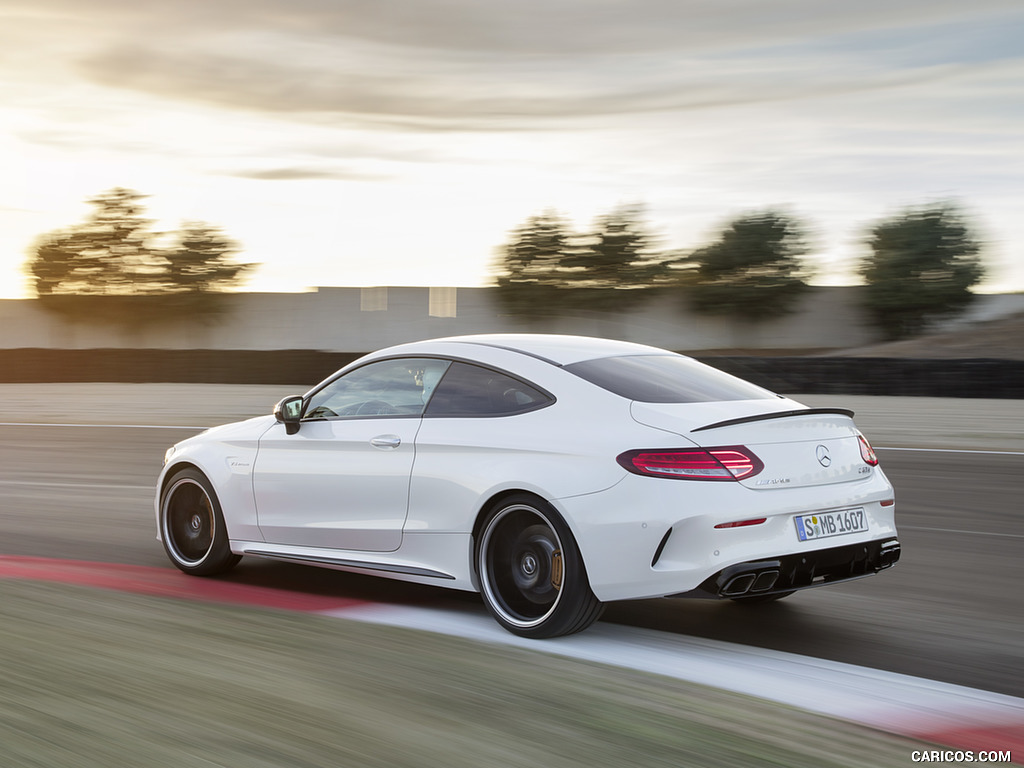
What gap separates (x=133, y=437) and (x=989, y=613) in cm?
1330

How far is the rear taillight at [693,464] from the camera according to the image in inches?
189

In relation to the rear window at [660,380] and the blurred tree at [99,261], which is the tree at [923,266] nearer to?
the blurred tree at [99,261]

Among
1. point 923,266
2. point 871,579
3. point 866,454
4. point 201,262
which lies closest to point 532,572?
point 866,454

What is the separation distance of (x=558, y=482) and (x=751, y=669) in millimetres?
1145

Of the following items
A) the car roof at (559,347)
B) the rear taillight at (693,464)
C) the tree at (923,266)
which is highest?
the tree at (923,266)

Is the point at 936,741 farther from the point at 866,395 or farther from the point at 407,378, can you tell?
the point at 866,395

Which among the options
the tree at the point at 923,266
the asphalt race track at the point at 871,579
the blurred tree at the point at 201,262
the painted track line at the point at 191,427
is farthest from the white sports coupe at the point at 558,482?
the blurred tree at the point at 201,262

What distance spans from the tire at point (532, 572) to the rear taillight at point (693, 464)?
0.47 metres

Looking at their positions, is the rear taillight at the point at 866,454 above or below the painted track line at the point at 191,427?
above

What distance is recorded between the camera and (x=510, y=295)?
39.8 metres

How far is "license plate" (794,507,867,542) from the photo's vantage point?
16.2ft

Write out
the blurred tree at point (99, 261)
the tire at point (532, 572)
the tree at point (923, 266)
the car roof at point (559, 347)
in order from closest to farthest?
the tire at point (532, 572) < the car roof at point (559, 347) < the tree at point (923, 266) < the blurred tree at point (99, 261)

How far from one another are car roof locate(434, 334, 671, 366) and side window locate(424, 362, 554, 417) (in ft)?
0.65

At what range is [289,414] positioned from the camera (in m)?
6.36
